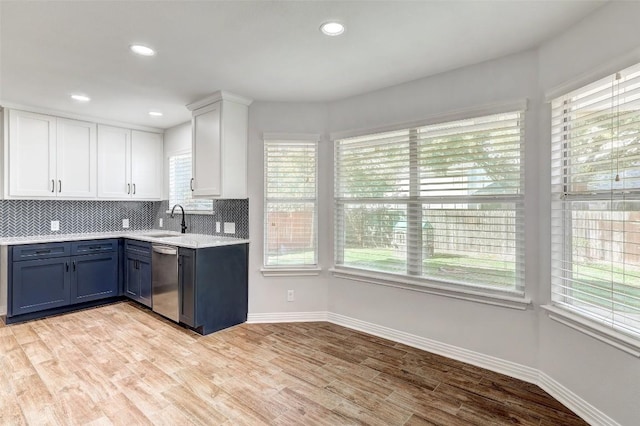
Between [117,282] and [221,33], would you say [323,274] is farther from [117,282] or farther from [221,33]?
[117,282]

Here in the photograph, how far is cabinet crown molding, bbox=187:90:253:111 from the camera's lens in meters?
3.37

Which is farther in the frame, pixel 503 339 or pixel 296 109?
pixel 296 109

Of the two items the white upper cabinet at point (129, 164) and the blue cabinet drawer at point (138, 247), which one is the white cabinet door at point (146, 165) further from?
the blue cabinet drawer at point (138, 247)

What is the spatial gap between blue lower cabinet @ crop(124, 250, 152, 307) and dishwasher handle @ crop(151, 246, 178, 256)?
27cm

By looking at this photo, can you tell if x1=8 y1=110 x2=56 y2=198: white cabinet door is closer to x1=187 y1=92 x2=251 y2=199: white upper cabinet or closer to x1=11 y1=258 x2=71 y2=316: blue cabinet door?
x1=11 y1=258 x2=71 y2=316: blue cabinet door

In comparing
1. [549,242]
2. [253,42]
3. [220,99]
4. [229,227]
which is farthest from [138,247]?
[549,242]

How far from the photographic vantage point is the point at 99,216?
473 cm

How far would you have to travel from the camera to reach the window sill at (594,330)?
5.83 ft

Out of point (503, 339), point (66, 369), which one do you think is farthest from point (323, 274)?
point (66, 369)

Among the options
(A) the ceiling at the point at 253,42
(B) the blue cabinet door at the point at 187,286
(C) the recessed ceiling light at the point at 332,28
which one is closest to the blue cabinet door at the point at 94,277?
(B) the blue cabinet door at the point at 187,286

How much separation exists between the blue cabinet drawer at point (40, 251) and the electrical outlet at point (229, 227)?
1897mm

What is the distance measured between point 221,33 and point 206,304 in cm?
245

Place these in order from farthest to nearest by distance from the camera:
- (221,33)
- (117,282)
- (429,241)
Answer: (117,282), (429,241), (221,33)

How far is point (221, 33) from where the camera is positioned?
223 cm
